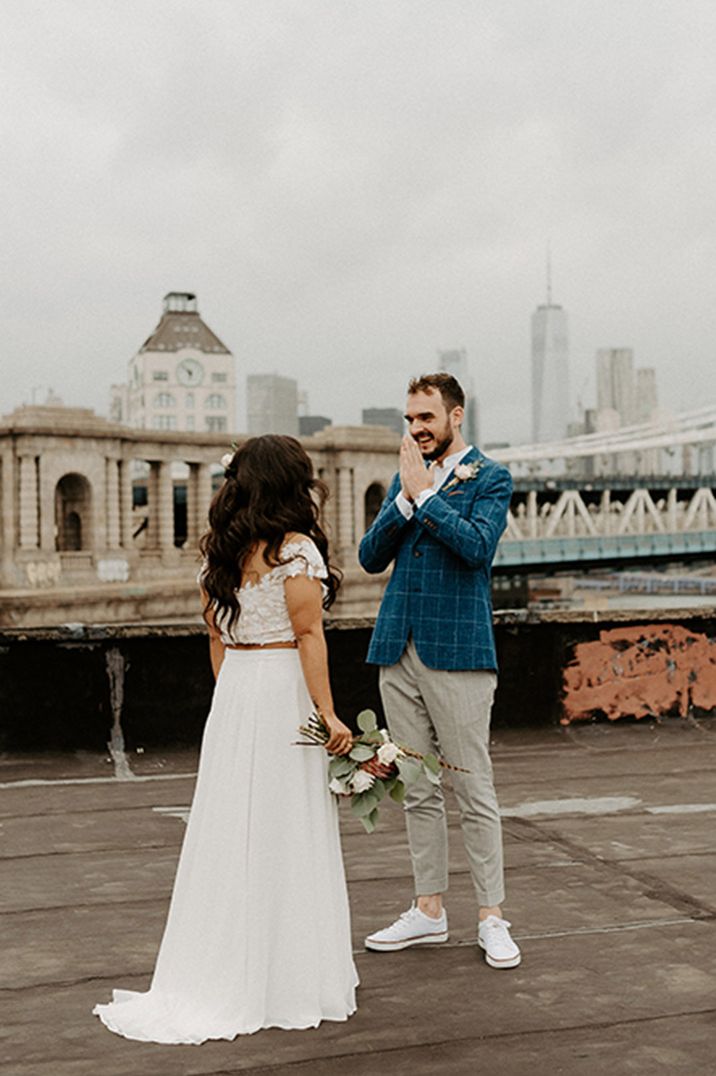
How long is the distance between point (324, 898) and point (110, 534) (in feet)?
165

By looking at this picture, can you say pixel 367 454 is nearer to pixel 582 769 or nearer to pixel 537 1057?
pixel 582 769

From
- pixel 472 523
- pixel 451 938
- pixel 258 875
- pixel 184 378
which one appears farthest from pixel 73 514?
pixel 184 378

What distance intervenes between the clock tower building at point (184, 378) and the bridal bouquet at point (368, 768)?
134m

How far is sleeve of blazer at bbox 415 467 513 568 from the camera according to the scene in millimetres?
4078

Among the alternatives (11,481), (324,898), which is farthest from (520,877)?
(11,481)

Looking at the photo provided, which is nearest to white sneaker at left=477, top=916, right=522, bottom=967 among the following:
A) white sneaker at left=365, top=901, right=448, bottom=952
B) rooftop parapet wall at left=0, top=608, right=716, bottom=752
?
white sneaker at left=365, top=901, right=448, bottom=952

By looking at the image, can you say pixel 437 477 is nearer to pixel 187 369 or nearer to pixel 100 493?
pixel 100 493

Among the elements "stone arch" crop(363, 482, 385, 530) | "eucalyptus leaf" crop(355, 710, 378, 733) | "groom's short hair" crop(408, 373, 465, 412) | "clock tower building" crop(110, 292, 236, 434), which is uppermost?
"clock tower building" crop(110, 292, 236, 434)

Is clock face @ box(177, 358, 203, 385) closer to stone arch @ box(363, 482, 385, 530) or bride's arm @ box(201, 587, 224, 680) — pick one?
stone arch @ box(363, 482, 385, 530)

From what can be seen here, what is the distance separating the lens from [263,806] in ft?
12.2

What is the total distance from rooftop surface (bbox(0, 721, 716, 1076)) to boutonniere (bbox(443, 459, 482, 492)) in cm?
159

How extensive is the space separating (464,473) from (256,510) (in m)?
0.83

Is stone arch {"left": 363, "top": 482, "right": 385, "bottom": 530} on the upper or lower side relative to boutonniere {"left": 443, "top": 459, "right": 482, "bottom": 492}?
upper

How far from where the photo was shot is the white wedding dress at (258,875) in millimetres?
3619
